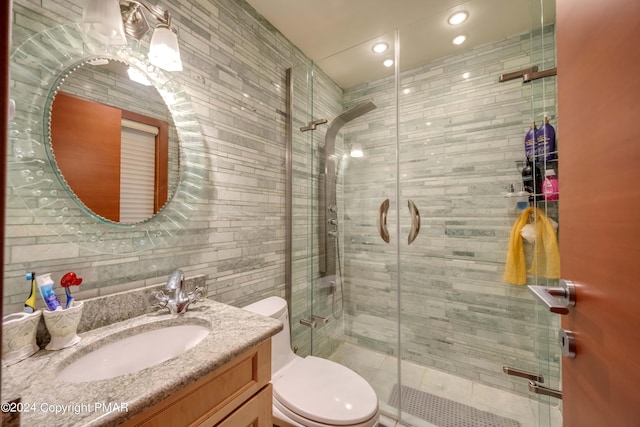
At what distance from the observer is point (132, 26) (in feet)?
3.09

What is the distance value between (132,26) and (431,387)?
260 cm

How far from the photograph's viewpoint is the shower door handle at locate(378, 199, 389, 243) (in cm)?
190

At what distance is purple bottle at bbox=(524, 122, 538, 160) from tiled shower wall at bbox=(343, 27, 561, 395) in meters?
0.13

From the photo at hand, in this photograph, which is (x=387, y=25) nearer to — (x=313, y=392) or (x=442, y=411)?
(x=313, y=392)

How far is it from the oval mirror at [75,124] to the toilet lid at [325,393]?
0.89 metres

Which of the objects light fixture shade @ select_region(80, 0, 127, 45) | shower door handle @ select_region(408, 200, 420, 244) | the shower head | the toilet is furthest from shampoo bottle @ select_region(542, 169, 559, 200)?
light fixture shade @ select_region(80, 0, 127, 45)

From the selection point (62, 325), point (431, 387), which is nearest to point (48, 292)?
point (62, 325)

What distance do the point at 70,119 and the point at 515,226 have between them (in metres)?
2.30

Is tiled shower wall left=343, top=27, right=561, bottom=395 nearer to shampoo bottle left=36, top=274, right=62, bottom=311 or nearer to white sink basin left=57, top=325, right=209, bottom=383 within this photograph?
white sink basin left=57, top=325, right=209, bottom=383

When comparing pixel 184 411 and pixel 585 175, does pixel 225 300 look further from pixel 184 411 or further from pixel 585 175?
pixel 585 175

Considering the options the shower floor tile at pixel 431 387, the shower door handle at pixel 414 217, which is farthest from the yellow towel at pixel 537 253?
the shower floor tile at pixel 431 387

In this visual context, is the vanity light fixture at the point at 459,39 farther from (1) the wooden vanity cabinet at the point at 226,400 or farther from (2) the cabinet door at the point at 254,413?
(2) the cabinet door at the point at 254,413

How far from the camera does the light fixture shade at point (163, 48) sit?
96 cm

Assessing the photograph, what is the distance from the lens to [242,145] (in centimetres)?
143
